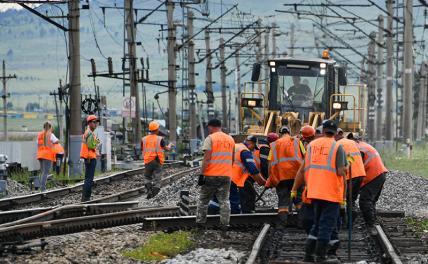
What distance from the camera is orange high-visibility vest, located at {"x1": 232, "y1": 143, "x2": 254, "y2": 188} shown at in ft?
60.8

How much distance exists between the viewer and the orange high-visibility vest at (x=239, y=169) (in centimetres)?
1855

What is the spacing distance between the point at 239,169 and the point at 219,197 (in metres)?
1.37

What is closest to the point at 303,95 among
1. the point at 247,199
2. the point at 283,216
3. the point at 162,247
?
the point at 247,199

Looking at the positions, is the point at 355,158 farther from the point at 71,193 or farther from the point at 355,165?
the point at 71,193

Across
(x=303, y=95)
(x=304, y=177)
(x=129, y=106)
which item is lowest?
(x=304, y=177)

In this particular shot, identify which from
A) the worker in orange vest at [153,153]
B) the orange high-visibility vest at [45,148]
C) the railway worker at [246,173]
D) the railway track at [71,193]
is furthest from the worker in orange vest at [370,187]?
the orange high-visibility vest at [45,148]

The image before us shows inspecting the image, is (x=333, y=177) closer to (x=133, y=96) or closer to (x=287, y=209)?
(x=287, y=209)

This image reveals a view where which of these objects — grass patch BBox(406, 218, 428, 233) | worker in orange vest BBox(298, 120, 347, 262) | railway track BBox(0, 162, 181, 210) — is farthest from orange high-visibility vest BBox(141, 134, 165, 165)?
worker in orange vest BBox(298, 120, 347, 262)

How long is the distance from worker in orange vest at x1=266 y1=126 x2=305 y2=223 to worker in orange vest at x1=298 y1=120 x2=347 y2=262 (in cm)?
399

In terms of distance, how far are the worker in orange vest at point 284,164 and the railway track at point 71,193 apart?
6200mm

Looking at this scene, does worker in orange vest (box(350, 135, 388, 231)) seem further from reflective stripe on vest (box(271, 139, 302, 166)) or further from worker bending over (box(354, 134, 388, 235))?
reflective stripe on vest (box(271, 139, 302, 166))

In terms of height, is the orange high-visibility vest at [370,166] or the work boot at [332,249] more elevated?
the orange high-visibility vest at [370,166]

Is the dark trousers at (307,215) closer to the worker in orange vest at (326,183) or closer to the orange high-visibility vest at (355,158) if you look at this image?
the worker in orange vest at (326,183)

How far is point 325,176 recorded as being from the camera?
13.5m
